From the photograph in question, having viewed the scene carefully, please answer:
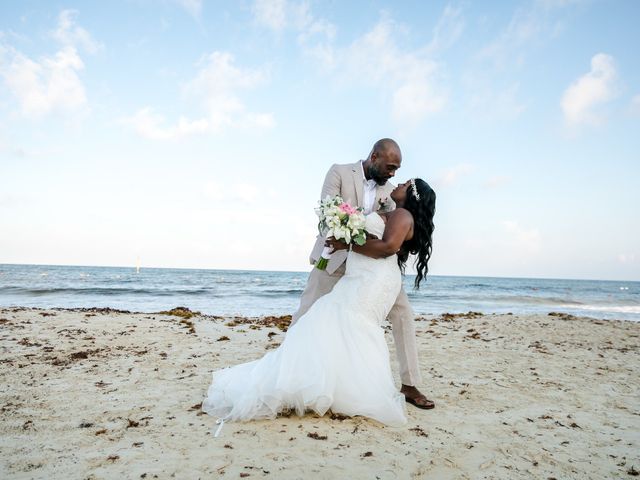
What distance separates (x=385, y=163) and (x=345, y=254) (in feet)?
3.18

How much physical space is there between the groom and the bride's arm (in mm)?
439

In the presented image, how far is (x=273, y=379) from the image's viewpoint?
3.48 meters

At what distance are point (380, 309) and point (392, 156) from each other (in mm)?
1454

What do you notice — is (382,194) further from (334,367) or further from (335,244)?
(334,367)

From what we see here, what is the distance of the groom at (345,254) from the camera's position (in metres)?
4.13

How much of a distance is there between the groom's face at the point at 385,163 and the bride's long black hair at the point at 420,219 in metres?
0.25

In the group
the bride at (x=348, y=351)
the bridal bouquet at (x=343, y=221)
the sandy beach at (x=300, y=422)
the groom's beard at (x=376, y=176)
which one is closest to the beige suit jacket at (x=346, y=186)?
the groom's beard at (x=376, y=176)

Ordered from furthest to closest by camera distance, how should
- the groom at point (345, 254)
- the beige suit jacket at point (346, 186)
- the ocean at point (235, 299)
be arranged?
the ocean at point (235, 299)
the beige suit jacket at point (346, 186)
the groom at point (345, 254)

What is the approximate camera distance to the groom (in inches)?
163

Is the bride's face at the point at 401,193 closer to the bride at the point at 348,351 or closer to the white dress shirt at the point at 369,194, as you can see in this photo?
the bride at the point at 348,351

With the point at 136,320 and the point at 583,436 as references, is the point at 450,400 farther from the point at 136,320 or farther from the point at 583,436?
the point at 136,320

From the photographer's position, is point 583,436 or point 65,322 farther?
point 65,322

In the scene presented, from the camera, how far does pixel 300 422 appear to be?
345cm

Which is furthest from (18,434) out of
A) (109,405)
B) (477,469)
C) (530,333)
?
(530,333)
